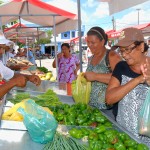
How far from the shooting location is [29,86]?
14.6 feet

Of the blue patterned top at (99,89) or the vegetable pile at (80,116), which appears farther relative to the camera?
the blue patterned top at (99,89)

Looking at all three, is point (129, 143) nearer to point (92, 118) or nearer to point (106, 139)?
point (106, 139)

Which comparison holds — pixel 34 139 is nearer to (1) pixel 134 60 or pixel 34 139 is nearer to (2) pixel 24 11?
(1) pixel 134 60

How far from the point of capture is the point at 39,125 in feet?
6.50

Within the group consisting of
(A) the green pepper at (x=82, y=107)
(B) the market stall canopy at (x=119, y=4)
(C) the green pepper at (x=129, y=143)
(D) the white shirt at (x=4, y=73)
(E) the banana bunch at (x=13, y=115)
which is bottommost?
(C) the green pepper at (x=129, y=143)

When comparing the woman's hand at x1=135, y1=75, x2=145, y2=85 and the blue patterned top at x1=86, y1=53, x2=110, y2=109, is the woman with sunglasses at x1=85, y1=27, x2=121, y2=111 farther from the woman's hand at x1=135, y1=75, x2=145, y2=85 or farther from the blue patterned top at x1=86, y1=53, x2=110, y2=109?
the woman's hand at x1=135, y1=75, x2=145, y2=85

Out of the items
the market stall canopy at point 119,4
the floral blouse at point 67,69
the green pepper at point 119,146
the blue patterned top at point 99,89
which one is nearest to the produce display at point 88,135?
the green pepper at point 119,146

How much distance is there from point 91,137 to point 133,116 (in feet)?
1.33

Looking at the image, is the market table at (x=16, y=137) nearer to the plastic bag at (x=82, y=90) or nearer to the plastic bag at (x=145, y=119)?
the plastic bag at (x=145, y=119)

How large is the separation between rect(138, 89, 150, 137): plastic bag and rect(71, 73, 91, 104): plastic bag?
3.94ft

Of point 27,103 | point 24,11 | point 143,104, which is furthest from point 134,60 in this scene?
point 24,11

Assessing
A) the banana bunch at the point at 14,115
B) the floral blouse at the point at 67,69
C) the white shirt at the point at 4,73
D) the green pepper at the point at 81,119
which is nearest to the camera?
the banana bunch at the point at 14,115

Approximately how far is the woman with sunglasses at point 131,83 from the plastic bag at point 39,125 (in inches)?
24.8

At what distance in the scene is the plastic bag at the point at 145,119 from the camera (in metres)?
2.04
